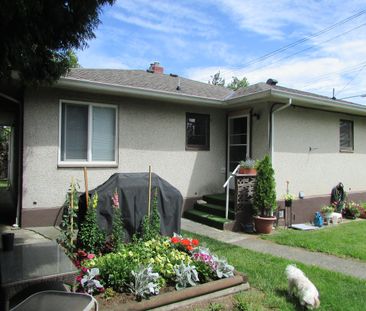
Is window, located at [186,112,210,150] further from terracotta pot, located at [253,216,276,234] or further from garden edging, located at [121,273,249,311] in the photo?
garden edging, located at [121,273,249,311]

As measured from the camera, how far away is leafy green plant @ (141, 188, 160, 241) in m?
5.28

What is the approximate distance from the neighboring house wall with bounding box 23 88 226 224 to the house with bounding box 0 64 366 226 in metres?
0.02

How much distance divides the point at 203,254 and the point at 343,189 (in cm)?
→ 776

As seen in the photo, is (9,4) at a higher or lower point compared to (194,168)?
higher

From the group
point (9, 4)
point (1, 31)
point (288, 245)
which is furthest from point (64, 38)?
point (288, 245)

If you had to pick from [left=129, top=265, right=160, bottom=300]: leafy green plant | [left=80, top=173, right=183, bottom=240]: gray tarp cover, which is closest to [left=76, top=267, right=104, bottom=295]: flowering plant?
[left=129, top=265, right=160, bottom=300]: leafy green plant

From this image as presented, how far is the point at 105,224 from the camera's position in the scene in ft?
16.8

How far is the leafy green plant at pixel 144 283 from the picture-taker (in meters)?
3.70

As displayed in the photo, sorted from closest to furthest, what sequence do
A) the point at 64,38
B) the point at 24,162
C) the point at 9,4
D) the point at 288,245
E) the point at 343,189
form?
the point at 9,4 → the point at 64,38 → the point at 288,245 → the point at 24,162 → the point at 343,189

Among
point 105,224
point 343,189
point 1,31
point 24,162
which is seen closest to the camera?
point 1,31

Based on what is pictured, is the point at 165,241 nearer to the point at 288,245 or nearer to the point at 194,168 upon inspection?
the point at 288,245

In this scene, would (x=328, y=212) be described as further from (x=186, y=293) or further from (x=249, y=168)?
(x=186, y=293)

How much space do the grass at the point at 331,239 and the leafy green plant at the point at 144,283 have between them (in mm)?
3827

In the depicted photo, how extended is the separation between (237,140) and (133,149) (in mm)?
3202
